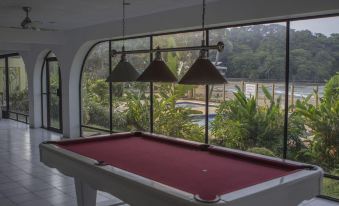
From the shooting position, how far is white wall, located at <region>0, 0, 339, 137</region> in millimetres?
4621

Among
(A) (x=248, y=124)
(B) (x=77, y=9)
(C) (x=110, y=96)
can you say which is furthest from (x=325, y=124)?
(C) (x=110, y=96)

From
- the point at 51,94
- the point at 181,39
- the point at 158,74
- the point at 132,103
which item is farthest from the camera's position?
the point at 51,94

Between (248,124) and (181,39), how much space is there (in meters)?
2.11

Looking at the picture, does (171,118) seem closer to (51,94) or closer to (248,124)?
(248,124)

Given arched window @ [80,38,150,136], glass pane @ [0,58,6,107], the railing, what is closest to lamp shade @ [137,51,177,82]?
arched window @ [80,38,150,136]

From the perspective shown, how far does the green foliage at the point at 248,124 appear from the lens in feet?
18.7

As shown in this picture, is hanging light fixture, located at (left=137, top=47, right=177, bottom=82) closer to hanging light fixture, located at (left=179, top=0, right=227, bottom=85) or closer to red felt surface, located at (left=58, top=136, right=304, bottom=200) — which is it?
hanging light fixture, located at (left=179, top=0, right=227, bottom=85)

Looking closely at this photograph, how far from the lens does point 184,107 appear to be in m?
7.14

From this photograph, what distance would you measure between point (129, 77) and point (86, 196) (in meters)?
1.42

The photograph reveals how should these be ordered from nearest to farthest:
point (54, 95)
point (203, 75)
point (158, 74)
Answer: point (203, 75)
point (158, 74)
point (54, 95)

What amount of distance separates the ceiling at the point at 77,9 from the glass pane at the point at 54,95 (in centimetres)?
301

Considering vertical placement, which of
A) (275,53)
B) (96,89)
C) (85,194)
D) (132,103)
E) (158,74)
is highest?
(275,53)

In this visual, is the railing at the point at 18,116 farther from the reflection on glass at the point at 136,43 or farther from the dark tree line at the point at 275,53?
the dark tree line at the point at 275,53

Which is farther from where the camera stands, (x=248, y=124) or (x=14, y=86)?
(x=14, y=86)
